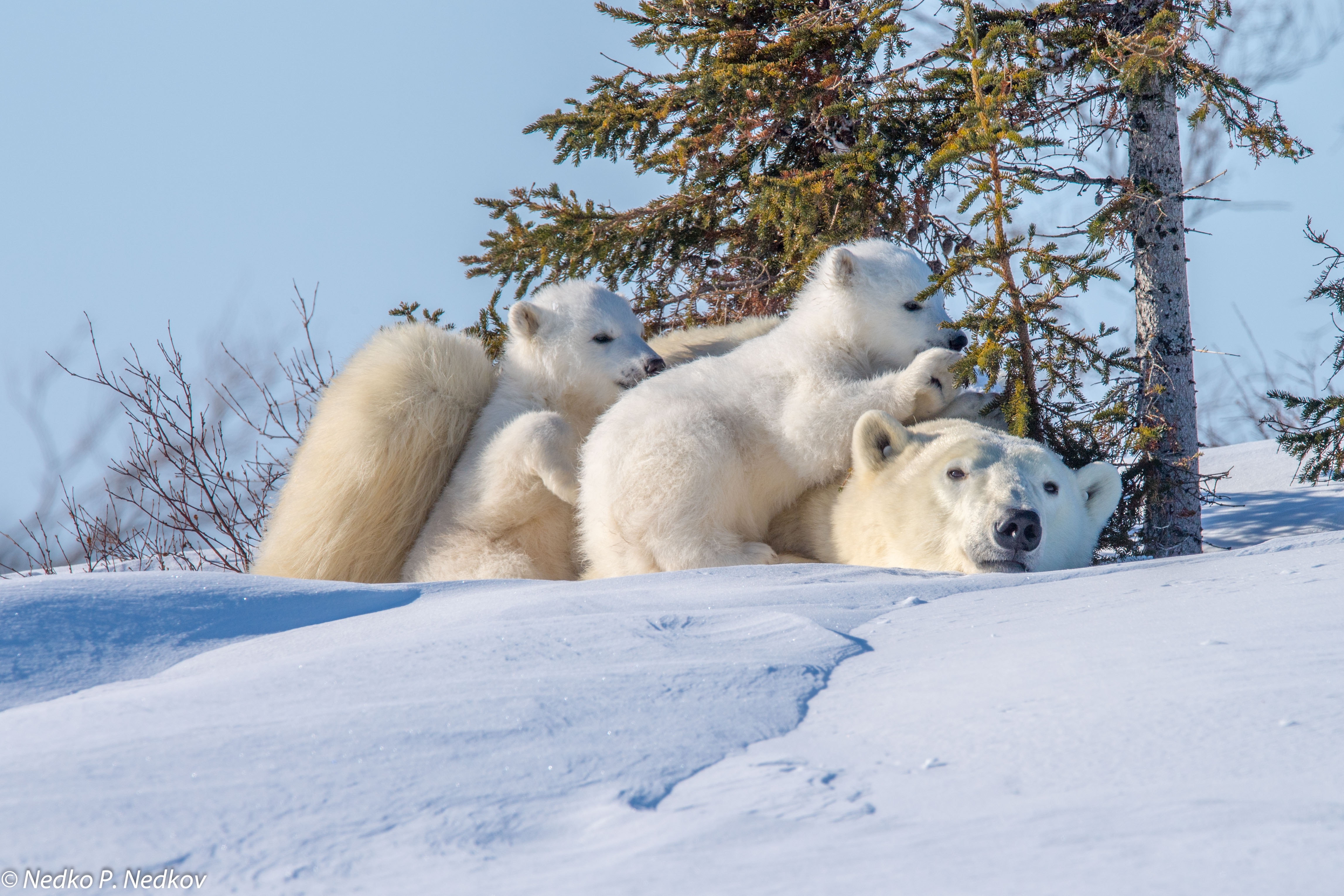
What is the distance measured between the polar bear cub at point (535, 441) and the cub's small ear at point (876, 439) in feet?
3.83

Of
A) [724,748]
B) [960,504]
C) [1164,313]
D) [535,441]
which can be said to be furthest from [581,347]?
[724,748]

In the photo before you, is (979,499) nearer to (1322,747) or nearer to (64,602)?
(1322,747)

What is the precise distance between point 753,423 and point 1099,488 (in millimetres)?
1321

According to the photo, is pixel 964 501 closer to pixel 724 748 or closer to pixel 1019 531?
pixel 1019 531

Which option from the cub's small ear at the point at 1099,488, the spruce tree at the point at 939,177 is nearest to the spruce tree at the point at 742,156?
the spruce tree at the point at 939,177

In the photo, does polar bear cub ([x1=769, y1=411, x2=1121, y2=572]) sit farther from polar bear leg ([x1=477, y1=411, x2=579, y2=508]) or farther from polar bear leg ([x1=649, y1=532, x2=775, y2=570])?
polar bear leg ([x1=477, y1=411, x2=579, y2=508])

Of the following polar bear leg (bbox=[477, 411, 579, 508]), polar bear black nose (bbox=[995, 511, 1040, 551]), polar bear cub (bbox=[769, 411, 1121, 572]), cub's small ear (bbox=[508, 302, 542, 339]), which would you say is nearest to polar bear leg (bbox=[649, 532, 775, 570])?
polar bear cub (bbox=[769, 411, 1121, 572])

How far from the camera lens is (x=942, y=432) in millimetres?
3840

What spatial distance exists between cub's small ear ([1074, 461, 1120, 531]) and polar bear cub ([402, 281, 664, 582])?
1.97m

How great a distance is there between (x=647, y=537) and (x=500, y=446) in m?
0.85

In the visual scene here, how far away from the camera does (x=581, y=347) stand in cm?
495

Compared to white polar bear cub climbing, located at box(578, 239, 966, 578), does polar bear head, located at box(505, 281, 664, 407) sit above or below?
above

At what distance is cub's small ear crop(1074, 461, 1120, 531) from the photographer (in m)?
3.76

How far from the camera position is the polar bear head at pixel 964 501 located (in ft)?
11.0
